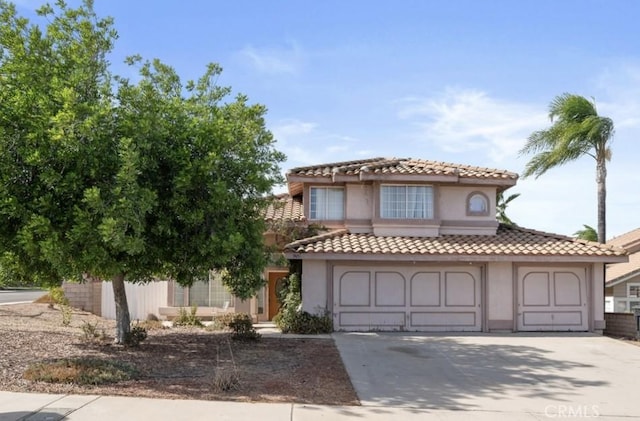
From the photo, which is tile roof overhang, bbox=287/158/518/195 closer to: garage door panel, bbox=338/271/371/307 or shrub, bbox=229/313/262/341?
garage door panel, bbox=338/271/371/307

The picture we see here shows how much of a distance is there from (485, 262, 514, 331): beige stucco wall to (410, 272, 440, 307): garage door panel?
165cm

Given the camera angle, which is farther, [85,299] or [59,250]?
[85,299]

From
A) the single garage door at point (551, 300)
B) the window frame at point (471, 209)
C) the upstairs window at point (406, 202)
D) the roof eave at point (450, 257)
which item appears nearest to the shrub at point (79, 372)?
the roof eave at point (450, 257)

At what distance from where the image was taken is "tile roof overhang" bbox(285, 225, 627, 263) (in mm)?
19328

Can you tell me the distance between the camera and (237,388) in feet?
35.2

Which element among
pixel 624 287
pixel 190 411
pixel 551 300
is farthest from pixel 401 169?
pixel 190 411

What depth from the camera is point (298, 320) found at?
19.3 m

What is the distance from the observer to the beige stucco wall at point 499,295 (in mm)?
20406

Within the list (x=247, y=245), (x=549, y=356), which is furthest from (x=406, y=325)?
(x=247, y=245)

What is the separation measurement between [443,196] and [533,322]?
5.08 meters

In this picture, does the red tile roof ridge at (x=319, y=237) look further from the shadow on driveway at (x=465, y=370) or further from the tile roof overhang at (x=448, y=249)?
the shadow on driveway at (x=465, y=370)

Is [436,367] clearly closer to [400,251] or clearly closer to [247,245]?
[247,245]

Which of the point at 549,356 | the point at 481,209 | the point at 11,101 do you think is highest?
the point at 11,101

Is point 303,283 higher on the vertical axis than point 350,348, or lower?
higher
